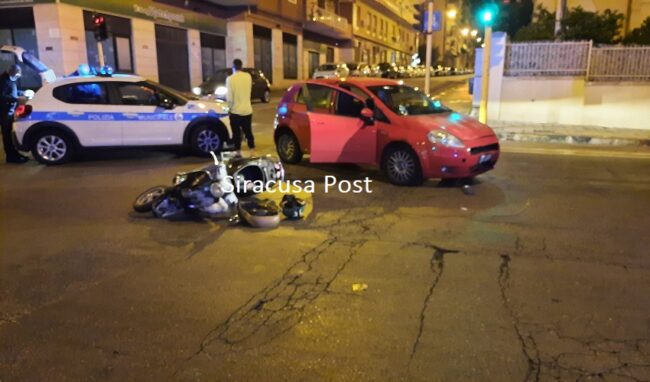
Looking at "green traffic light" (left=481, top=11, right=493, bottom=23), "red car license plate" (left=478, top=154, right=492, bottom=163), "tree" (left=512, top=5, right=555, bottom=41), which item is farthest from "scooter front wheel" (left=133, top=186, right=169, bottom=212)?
"tree" (left=512, top=5, right=555, bottom=41)

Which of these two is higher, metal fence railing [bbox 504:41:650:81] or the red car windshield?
metal fence railing [bbox 504:41:650:81]

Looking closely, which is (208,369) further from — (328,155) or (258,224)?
(328,155)

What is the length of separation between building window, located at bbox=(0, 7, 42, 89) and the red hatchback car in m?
16.1

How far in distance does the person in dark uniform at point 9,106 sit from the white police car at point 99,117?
47 cm

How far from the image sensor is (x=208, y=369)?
344 cm

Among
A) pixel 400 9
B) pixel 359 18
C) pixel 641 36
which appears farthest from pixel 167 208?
pixel 400 9

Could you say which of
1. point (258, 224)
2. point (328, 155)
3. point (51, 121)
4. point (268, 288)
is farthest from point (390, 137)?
point (51, 121)

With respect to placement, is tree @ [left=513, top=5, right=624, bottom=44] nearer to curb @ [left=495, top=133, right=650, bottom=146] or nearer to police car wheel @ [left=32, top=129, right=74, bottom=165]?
curb @ [left=495, top=133, right=650, bottom=146]

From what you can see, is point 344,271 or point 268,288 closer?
point 268,288

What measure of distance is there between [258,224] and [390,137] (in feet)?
9.13

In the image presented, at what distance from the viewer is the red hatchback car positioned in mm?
7762

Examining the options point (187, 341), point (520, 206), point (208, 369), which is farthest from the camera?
point (520, 206)

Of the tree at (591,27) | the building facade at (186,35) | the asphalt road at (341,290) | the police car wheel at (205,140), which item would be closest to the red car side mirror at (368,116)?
the asphalt road at (341,290)

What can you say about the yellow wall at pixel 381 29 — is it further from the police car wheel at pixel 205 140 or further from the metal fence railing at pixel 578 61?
A: the police car wheel at pixel 205 140
